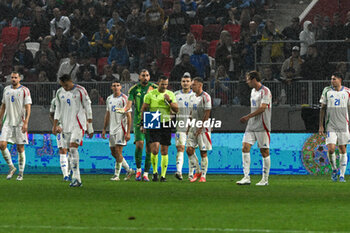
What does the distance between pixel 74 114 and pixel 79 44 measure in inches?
436

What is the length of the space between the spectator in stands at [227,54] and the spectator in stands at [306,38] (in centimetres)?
208

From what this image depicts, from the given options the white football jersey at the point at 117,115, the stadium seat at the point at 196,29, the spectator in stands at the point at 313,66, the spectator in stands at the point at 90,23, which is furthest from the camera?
the spectator in stands at the point at 90,23

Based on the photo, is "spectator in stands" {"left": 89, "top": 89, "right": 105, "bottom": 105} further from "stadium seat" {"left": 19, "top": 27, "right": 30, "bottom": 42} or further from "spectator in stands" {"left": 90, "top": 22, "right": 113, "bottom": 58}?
"stadium seat" {"left": 19, "top": 27, "right": 30, "bottom": 42}

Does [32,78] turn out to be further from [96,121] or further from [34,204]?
[34,204]

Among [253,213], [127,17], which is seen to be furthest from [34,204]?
[127,17]

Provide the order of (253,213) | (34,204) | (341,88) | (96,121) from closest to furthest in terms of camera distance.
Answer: (253,213), (34,204), (341,88), (96,121)

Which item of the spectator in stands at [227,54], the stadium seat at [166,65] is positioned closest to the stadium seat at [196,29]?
the stadium seat at [166,65]

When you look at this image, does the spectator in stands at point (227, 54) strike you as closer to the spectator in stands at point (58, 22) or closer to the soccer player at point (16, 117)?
the spectator in stands at point (58, 22)

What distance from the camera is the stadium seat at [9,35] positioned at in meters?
28.4

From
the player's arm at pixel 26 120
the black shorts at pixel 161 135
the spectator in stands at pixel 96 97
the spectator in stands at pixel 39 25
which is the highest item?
the spectator in stands at pixel 39 25

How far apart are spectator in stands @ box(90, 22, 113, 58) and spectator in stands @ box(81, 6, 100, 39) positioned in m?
0.62

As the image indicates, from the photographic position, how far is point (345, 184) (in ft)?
52.6

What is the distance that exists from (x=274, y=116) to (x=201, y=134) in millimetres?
4396

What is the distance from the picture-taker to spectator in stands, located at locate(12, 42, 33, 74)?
25672 mm
